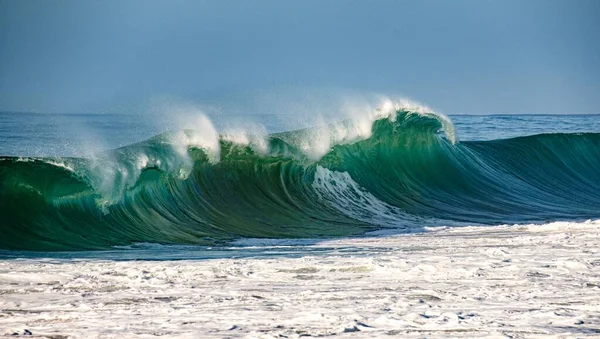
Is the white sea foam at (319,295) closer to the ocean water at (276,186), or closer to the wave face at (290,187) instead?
the ocean water at (276,186)

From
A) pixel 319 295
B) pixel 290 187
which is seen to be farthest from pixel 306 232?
pixel 319 295

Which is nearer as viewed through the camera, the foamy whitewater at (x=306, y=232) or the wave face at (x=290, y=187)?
the foamy whitewater at (x=306, y=232)

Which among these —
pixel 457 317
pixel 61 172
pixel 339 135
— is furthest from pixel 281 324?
pixel 339 135

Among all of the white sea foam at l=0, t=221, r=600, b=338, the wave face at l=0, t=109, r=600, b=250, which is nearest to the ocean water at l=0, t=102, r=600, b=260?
the wave face at l=0, t=109, r=600, b=250

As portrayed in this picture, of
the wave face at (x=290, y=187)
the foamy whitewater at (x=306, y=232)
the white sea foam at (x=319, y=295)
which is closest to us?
the white sea foam at (x=319, y=295)

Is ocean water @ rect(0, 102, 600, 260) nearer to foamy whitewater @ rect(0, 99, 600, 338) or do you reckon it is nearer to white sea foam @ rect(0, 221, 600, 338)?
foamy whitewater @ rect(0, 99, 600, 338)

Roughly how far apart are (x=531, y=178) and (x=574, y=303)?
42.2ft

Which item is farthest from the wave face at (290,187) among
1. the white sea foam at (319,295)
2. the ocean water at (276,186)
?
the white sea foam at (319,295)

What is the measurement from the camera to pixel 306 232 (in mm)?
11609

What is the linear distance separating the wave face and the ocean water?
25 millimetres

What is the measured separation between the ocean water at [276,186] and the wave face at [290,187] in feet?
0.08

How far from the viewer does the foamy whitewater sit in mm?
5516

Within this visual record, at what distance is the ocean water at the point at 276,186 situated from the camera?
10.2 m

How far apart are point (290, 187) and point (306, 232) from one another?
260 cm
